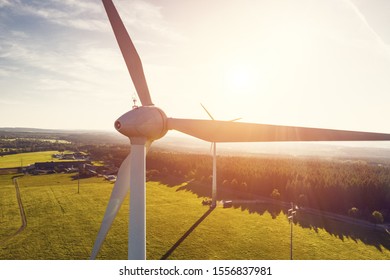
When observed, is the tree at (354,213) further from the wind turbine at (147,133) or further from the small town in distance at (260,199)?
the wind turbine at (147,133)

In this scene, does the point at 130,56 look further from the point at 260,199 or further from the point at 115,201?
the point at 260,199

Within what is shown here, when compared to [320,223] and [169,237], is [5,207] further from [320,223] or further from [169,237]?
[320,223]

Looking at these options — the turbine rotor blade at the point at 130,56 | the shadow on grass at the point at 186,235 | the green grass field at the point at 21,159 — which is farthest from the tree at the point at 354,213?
the green grass field at the point at 21,159

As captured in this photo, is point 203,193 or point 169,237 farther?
point 203,193

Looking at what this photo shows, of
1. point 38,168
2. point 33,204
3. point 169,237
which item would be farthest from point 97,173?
point 169,237

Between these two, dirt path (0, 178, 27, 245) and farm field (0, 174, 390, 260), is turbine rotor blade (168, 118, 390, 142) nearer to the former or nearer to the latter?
farm field (0, 174, 390, 260)
